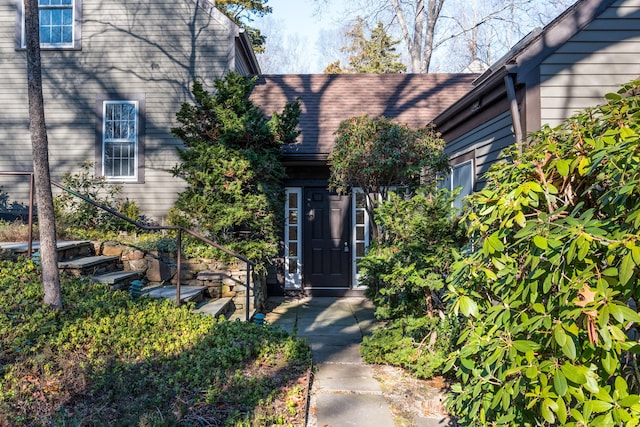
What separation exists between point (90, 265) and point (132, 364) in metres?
2.55

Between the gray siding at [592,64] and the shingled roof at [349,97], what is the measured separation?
4.58 m

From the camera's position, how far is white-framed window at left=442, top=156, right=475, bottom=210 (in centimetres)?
569

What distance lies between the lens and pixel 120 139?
8.64m

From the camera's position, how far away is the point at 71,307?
163 inches

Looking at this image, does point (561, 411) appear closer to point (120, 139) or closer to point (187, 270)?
point (187, 270)

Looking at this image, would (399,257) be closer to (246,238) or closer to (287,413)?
(287,413)

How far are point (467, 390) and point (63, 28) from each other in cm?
1050

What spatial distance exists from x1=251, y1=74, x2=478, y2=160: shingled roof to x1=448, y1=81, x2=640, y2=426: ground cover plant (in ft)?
20.8

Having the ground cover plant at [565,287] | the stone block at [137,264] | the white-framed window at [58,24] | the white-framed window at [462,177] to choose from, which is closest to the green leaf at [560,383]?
the ground cover plant at [565,287]

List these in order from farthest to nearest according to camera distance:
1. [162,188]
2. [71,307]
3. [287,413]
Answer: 1. [162,188]
2. [71,307]
3. [287,413]

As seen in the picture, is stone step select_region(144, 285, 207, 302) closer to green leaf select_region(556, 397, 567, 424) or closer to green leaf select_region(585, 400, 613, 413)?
green leaf select_region(556, 397, 567, 424)

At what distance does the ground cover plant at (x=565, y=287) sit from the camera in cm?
136

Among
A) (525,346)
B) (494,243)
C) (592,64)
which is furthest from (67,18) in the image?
(525,346)

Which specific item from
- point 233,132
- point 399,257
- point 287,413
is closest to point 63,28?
point 233,132
